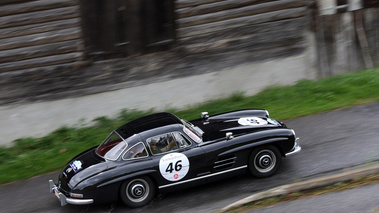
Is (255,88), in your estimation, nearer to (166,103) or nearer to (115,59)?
(166,103)

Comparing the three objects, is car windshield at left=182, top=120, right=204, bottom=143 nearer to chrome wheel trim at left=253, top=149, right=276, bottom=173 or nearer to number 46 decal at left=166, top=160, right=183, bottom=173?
number 46 decal at left=166, top=160, right=183, bottom=173

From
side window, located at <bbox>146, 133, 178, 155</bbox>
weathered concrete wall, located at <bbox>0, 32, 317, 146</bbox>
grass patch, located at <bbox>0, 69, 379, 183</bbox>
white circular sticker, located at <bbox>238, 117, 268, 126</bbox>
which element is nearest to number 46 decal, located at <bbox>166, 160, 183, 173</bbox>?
side window, located at <bbox>146, 133, 178, 155</bbox>

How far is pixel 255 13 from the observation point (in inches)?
455

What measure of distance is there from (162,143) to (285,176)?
211cm

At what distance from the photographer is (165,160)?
684 cm

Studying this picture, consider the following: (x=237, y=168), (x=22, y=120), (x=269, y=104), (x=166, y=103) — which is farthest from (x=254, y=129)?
(x=22, y=120)

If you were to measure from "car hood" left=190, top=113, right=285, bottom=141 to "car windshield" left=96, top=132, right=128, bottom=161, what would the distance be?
4.54ft

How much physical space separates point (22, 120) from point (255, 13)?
21.6ft

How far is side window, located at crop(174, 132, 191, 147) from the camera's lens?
22.9ft

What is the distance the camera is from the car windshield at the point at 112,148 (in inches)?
276

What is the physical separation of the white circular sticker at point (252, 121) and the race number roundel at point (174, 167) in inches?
56.1

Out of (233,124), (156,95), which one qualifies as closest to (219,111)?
(156,95)

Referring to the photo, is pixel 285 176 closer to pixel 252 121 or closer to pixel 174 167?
pixel 252 121

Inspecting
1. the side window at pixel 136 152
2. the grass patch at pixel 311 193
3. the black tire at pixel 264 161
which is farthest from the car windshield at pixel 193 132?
the grass patch at pixel 311 193
